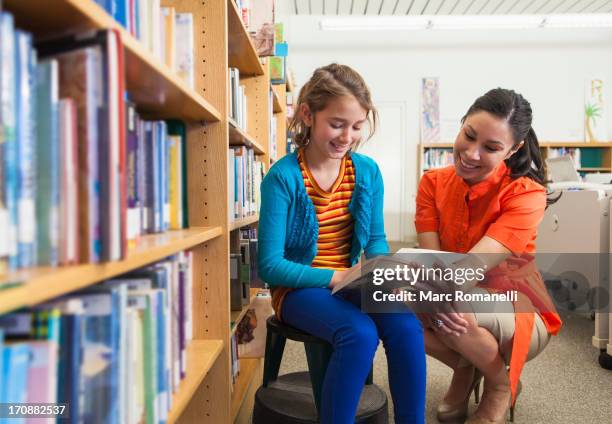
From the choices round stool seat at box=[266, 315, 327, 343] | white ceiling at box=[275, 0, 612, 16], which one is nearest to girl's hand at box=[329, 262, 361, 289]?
round stool seat at box=[266, 315, 327, 343]

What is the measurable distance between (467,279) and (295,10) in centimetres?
454

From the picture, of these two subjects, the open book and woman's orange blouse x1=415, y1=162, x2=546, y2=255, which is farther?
woman's orange blouse x1=415, y1=162, x2=546, y2=255

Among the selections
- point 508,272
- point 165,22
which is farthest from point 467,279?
point 165,22

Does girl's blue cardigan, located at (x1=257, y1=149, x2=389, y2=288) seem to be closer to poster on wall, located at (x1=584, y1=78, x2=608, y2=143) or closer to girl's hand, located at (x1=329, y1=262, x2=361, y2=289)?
girl's hand, located at (x1=329, y1=262, x2=361, y2=289)

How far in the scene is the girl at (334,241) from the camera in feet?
3.36

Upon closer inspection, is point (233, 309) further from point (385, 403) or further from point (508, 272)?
point (508, 272)

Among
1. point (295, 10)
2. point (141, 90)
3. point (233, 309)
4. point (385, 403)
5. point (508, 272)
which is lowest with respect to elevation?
point (385, 403)

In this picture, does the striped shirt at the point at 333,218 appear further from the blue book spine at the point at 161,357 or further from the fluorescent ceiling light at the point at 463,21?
the fluorescent ceiling light at the point at 463,21

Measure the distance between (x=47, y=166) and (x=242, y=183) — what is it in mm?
1124

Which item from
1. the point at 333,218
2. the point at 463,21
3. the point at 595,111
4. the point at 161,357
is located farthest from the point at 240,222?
the point at 595,111

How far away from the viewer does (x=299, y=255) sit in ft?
4.14

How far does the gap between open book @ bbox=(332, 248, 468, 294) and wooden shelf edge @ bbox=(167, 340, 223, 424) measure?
0.31 meters

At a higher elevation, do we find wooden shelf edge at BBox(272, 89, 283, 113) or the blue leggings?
wooden shelf edge at BBox(272, 89, 283, 113)

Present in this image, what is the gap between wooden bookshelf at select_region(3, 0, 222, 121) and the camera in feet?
1.66
